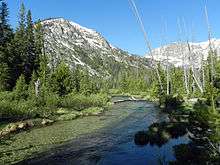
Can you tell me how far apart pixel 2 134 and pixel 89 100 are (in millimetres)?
46657

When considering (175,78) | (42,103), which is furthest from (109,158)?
(175,78)

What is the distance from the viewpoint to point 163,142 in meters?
37.9

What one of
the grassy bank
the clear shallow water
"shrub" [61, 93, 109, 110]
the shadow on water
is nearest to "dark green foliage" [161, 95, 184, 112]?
the grassy bank

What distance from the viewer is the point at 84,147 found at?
3841cm

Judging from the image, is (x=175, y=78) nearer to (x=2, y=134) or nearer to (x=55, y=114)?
(x=55, y=114)

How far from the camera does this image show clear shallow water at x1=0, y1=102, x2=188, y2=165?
32219 mm

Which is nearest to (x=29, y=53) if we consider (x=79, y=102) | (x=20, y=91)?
(x=79, y=102)

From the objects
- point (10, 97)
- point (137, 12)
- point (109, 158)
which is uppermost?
point (137, 12)

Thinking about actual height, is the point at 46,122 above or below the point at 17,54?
below

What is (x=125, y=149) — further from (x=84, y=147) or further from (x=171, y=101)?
(x=171, y=101)

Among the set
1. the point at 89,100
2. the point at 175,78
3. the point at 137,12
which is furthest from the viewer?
the point at 175,78

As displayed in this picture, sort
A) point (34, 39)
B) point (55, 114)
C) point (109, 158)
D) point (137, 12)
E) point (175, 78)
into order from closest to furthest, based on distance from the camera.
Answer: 1. point (137, 12)
2. point (109, 158)
3. point (55, 114)
4. point (34, 39)
5. point (175, 78)

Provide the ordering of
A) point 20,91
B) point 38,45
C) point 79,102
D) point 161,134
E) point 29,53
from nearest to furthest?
point 161,134
point 20,91
point 79,102
point 29,53
point 38,45

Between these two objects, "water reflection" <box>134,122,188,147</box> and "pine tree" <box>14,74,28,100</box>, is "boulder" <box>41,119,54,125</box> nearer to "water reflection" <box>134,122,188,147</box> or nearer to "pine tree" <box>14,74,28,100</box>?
"pine tree" <box>14,74,28,100</box>
